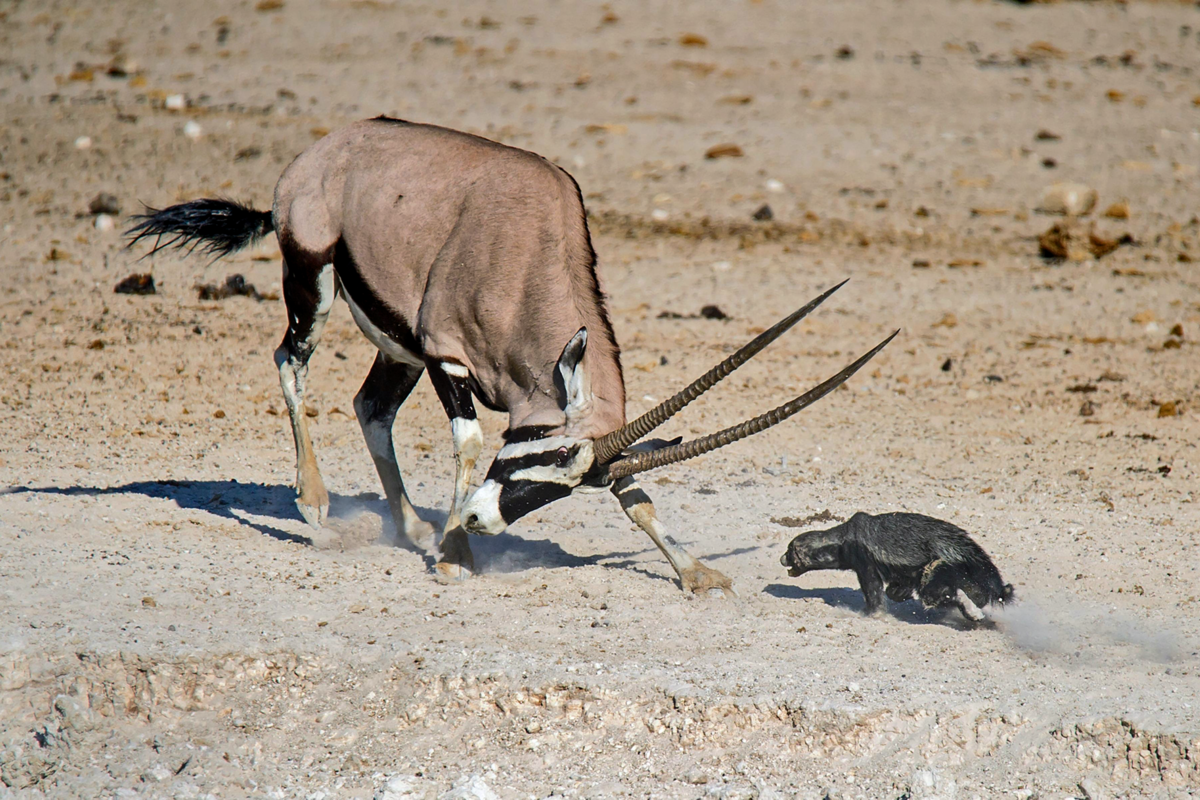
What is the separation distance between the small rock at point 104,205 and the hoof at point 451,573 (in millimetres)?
8615

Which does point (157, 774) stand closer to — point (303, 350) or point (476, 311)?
point (476, 311)

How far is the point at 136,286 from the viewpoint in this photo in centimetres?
1115

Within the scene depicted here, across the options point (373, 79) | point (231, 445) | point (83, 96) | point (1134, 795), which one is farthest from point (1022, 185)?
point (83, 96)

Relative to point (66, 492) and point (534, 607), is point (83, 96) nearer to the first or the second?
point (66, 492)

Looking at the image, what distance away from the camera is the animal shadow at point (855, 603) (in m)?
5.87

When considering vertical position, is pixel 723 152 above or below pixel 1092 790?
below

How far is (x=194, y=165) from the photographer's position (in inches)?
554

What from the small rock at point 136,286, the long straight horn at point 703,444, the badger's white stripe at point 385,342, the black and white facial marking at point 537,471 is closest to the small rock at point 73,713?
the black and white facial marking at point 537,471

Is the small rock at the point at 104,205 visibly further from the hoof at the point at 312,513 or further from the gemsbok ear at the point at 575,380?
the gemsbok ear at the point at 575,380

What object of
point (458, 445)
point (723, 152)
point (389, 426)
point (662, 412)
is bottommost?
point (723, 152)

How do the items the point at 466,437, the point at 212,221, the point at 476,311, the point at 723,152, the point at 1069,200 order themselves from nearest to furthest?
the point at 476,311 → the point at 466,437 → the point at 212,221 → the point at 1069,200 → the point at 723,152

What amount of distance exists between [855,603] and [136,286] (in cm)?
766

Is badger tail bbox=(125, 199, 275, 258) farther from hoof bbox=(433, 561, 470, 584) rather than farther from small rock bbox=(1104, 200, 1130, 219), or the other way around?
small rock bbox=(1104, 200, 1130, 219)

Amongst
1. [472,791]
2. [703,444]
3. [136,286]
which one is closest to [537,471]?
[703,444]
